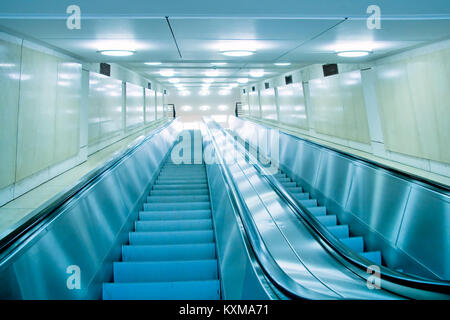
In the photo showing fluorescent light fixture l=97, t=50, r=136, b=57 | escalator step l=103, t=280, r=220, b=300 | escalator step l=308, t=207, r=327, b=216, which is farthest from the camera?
fluorescent light fixture l=97, t=50, r=136, b=57

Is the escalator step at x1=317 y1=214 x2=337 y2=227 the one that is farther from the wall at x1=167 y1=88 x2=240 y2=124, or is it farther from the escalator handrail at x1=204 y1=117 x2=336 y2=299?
the wall at x1=167 y1=88 x2=240 y2=124

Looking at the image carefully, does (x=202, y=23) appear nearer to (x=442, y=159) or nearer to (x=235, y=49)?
(x=235, y=49)

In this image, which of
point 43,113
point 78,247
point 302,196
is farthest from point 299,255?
point 43,113

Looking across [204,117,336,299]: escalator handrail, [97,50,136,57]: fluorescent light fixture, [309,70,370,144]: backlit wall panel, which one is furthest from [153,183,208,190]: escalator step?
[309,70,370,144]: backlit wall panel

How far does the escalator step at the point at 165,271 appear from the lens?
117 inches

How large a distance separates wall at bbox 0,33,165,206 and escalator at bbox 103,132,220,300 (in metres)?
2.26

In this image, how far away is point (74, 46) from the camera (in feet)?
18.6

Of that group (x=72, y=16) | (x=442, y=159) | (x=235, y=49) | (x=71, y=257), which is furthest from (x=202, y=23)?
(x=442, y=159)

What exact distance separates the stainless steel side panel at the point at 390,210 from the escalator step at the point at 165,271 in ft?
6.98

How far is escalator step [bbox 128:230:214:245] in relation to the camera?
3.79 meters

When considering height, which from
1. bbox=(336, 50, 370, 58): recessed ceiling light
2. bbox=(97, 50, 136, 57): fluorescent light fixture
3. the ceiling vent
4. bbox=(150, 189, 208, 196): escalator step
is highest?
the ceiling vent

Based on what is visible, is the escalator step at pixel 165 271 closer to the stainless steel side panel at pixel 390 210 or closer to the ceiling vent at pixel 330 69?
the stainless steel side panel at pixel 390 210

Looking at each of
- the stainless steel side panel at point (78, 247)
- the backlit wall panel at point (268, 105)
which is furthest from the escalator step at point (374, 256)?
the backlit wall panel at point (268, 105)
